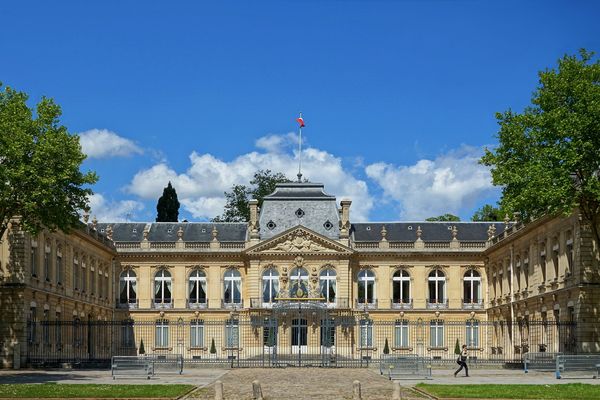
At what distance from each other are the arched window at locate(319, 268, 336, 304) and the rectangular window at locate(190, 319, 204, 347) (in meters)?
9.78

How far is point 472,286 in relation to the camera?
76500 mm

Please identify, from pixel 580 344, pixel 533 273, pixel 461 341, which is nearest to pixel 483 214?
pixel 461 341

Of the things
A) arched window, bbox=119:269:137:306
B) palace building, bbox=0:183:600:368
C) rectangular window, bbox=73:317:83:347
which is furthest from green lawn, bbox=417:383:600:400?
arched window, bbox=119:269:137:306

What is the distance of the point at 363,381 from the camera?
38.5 metres

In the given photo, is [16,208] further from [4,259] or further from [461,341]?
[461,341]

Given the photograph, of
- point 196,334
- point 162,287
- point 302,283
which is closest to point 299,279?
point 302,283

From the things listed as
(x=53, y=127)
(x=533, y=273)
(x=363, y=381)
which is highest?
(x=53, y=127)

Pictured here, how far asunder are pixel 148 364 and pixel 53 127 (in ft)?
36.2

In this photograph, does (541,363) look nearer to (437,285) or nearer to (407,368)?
(407,368)

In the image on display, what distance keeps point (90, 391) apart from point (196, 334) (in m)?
45.2

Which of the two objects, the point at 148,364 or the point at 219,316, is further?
the point at 219,316

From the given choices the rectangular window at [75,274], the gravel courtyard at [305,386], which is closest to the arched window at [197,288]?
the rectangular window at [75,274]

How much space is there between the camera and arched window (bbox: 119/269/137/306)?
7731cm

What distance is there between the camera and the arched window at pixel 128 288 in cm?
7731
